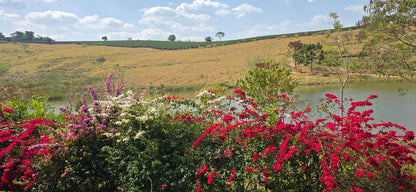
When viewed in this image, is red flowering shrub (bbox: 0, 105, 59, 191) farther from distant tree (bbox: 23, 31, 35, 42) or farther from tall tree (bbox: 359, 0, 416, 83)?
distant tree (bbox: 23, 31, 35, 42)

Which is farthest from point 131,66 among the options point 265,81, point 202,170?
point 202,170

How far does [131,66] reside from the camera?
5856cm

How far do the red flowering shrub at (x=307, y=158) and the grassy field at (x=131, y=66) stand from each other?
3480cm

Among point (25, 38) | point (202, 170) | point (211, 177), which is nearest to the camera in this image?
point (211, 177)

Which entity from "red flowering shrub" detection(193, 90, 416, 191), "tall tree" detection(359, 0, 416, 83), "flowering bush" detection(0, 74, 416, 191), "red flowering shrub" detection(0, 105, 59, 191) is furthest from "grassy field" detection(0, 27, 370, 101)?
"red flowering shrub" detection(193, 90, 416, 191)

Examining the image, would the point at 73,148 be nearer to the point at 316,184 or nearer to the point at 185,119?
the point at 185,119

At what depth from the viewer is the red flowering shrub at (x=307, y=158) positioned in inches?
112

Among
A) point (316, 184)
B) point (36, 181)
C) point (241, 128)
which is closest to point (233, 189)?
point (241, 128)

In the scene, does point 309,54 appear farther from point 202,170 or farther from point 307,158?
point 202,170

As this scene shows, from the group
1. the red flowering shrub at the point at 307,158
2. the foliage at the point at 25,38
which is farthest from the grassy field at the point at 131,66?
the red flowering shrub at the point at 307,158

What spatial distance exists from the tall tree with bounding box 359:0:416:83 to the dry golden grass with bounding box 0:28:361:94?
95.3ft

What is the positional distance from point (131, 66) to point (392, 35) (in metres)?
57.0

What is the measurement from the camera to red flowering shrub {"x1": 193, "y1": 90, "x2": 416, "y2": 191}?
2.86 meters

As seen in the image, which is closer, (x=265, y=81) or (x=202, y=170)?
(x=202, y=170)
